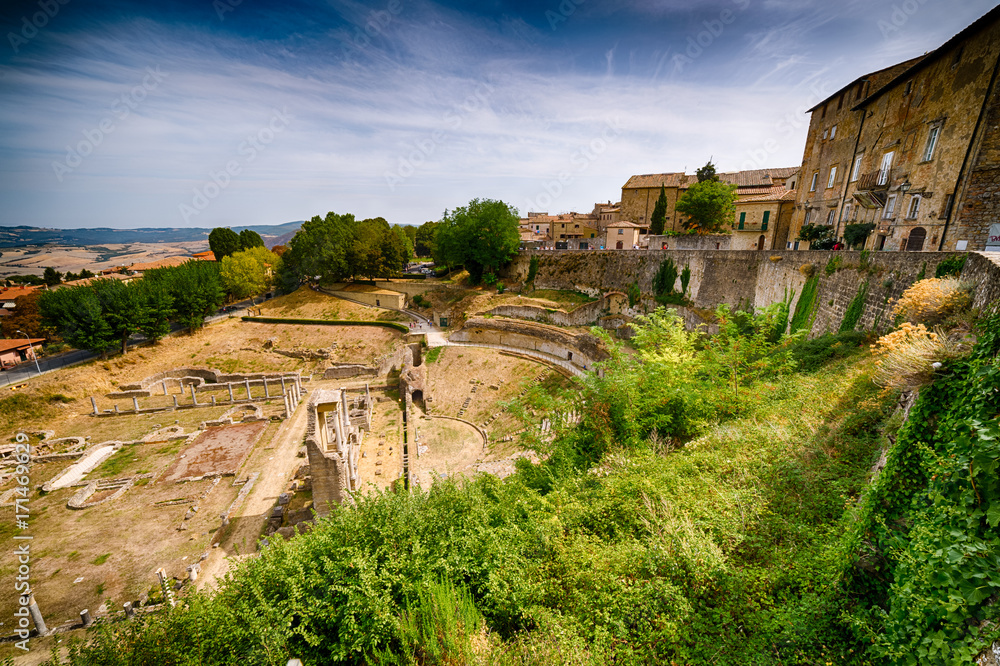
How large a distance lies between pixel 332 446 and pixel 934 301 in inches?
857

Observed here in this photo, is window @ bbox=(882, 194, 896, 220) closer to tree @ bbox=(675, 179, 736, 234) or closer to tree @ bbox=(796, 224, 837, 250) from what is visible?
tree @ bbox=(796, 224, 837, 250)

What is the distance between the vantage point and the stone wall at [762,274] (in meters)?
11.1

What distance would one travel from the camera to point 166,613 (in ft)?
19.3

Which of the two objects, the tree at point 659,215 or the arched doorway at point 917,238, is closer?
the arched doorway at point 917,238

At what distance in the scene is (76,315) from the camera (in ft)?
91.3

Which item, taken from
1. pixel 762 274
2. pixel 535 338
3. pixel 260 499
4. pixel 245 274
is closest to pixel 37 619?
pixel 260 499

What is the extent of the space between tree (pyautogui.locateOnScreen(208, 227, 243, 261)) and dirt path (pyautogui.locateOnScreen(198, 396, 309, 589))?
153 ft

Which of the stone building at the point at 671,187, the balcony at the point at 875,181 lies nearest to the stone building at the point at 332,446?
the balcony at the point at 875,181

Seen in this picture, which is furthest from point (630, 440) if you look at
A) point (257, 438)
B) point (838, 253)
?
point (257, 438)

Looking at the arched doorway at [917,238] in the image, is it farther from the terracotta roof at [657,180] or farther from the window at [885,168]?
the terracotta roof at [657,180]

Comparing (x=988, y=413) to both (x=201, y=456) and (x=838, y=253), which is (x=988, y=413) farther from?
(x=201, y=456)

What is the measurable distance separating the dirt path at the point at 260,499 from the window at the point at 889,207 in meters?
29.4

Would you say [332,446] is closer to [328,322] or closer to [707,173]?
[328,322]

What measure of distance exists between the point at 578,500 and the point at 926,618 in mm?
4623
